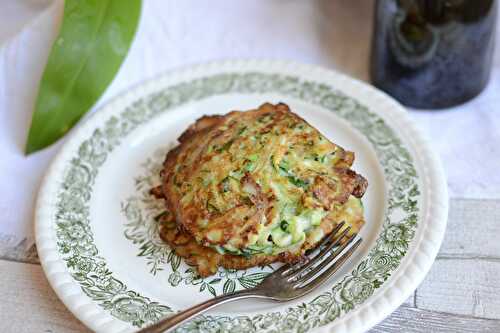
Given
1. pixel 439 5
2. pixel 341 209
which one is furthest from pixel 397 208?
pixel 439 5

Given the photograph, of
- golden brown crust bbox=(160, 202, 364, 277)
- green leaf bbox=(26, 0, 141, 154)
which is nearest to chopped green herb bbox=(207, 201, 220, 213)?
golden brown crust bbox=(160, 202, 364, 277)

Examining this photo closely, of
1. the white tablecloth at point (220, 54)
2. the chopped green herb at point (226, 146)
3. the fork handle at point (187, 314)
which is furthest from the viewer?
the white tablecloth at point (220, 54)

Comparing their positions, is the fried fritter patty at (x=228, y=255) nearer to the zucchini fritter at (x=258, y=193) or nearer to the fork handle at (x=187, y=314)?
the zucchini fritter at (x=258, y=193)

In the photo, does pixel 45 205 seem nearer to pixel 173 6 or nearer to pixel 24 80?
pixel 24 80

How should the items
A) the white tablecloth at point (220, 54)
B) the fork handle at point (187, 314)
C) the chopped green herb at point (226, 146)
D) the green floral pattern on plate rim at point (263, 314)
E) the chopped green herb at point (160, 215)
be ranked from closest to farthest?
the fork handle at point (187, 314) → the green floral pattern on plate rim at point (263, 314) → the chopped green herb at point (226, 146) → the chopped green herb at point (160, 215) → the white tablecloth at point (220, 54)

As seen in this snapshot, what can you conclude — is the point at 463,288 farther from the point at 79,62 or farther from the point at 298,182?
Answer: the point at 79,62

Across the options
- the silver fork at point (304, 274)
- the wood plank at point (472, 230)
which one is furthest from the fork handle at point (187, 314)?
the wood plank at point (472, 230)

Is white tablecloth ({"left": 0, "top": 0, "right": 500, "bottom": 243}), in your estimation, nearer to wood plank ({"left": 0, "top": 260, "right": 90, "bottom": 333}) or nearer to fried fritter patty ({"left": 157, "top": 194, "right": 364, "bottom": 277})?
wood plank ({"left": 0, "top": 260, "right": 90, "bottom": 333})
